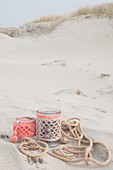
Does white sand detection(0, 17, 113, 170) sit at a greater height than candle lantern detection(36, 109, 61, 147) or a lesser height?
lesser

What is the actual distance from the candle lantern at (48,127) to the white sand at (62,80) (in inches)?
10.6

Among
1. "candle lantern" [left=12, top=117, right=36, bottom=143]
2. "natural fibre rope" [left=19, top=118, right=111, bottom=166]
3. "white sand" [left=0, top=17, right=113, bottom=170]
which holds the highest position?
"candle lantern" [left=12, top=117, right=36, bottom=143]

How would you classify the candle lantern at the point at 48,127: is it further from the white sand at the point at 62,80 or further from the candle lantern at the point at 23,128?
the white sand at the point at 62,80

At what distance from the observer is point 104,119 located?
452 centimetres

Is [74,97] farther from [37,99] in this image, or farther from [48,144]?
[48,144]

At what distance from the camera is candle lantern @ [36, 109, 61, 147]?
3225mm

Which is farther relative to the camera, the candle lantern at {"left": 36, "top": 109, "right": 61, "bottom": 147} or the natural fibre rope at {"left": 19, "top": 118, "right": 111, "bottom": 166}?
the candle lantern at {"left": 36, "top": 109, "right": 61, "bottom": 147}

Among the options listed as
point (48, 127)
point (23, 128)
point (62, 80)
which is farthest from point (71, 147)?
point (62, 80)

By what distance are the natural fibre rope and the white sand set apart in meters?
0.06

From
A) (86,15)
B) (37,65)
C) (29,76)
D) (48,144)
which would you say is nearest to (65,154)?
(48,144)

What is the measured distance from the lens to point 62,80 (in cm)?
870

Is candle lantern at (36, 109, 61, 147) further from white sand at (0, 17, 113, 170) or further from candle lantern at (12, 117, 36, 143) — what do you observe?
white sand at (0, 17, 113, 170)

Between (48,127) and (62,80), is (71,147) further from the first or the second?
(62,80)

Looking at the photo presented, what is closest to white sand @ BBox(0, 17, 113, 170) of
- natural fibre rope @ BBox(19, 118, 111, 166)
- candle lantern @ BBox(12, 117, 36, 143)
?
natural fibre rope @ BBox(19, 118, 111, 166)
